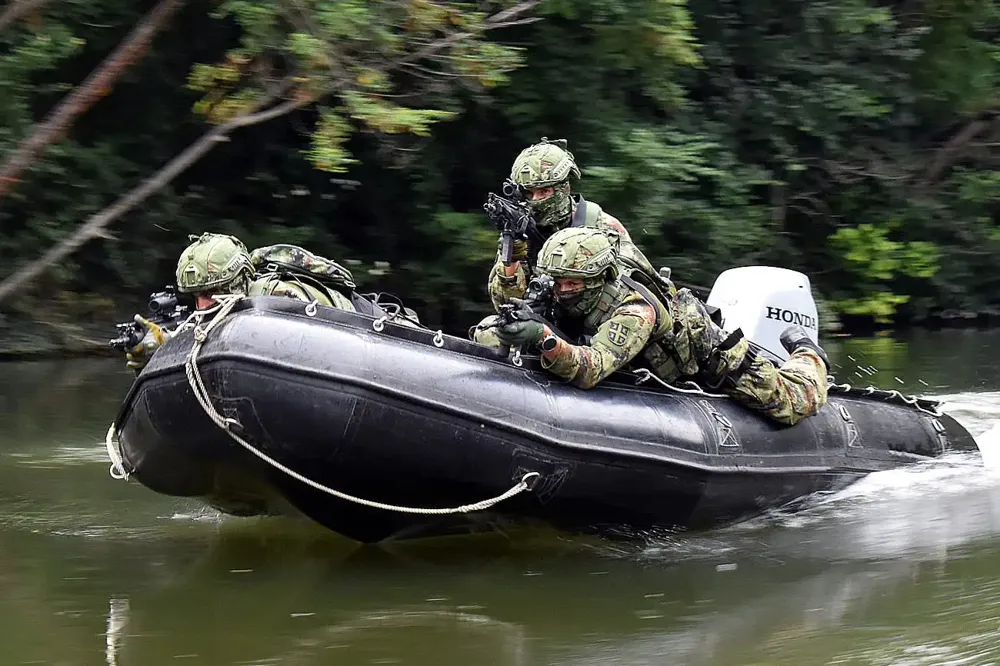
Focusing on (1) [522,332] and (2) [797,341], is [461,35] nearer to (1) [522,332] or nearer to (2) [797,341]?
(2) [797,341]

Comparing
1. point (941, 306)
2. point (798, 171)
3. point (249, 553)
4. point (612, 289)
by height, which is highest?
point (612, 289)

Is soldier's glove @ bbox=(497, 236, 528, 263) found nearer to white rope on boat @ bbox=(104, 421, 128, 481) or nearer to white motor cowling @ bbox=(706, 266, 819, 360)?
white motor cowling @ bbox=(706, 266, 819, 360)

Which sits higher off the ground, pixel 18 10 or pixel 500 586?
pixel 18 10

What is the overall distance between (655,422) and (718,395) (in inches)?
20.0

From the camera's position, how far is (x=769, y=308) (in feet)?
21.5

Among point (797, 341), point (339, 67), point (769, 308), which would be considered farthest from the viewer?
point (339, 67)

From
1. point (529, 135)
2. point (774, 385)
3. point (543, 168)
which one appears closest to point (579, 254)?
point (774, 385)

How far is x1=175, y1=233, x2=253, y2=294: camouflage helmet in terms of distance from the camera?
17.1 feet

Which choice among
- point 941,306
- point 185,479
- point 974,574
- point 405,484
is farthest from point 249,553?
point 941,306

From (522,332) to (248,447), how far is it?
1034 mm

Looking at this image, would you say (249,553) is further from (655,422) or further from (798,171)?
(798,171)

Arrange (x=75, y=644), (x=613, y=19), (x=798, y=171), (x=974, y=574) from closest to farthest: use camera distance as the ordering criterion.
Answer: (x=75, y=644)
(x=974, y=574)
(x=613, y=19)
(x=798, y=171)

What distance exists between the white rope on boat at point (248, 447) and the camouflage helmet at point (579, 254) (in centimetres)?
77

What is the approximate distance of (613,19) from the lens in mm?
9789
